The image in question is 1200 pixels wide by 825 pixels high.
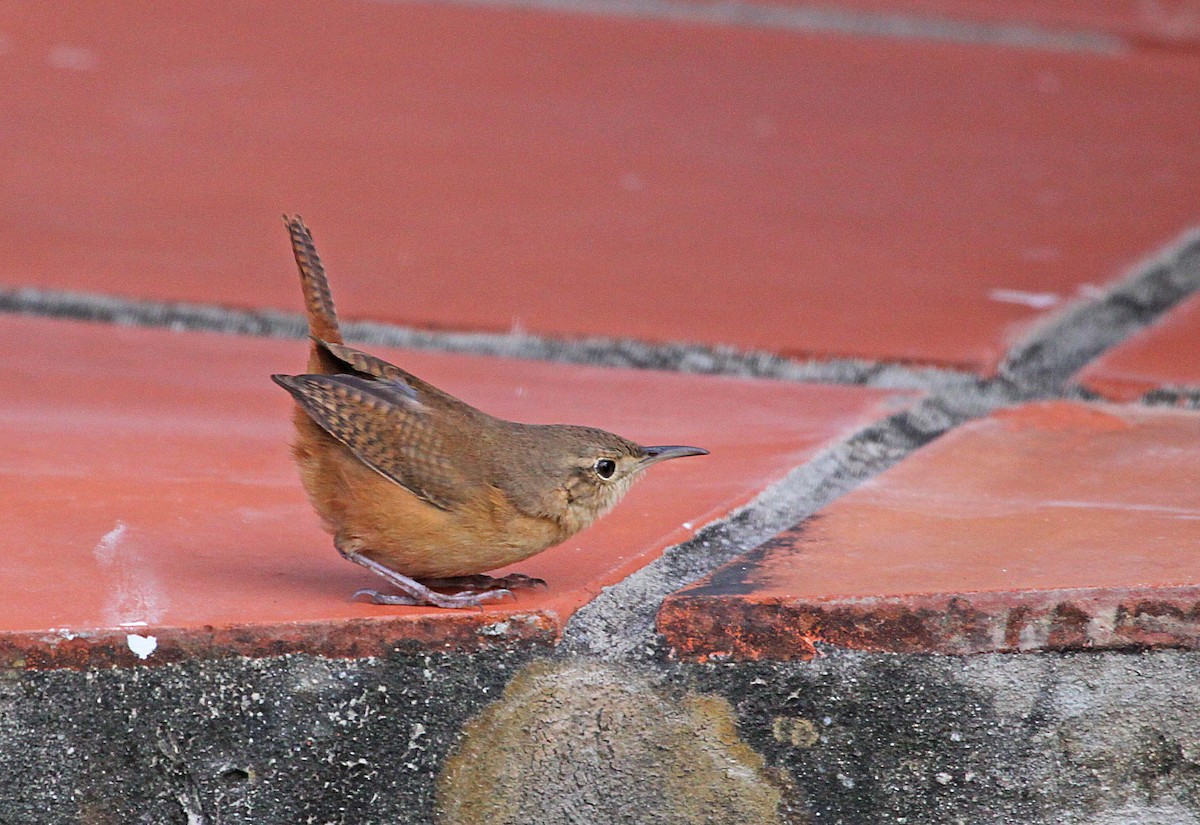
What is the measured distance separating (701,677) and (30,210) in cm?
218

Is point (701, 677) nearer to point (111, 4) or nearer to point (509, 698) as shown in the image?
point (509, 698)

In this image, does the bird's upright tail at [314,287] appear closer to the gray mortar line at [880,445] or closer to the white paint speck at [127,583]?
the white paint speck at [127,583]

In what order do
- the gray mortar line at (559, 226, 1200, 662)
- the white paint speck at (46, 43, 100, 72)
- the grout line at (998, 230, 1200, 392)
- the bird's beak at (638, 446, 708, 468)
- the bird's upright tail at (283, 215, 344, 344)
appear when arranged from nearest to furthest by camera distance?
the gray mortar line at (559, 226, 1200, 662) → the bird's beak at (638, 446, 708, 468) → the bird's upright tail at (283, 215, 344, 344) → the grout line at (998, 230, 1200, 392) → the white paint speck at (46, 43, 100, 72)

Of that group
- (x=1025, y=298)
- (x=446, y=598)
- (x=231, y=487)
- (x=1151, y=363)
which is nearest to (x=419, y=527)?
(x=446, y=598)

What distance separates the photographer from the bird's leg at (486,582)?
210 centimetres

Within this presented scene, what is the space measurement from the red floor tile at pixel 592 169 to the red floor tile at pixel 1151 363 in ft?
0.61

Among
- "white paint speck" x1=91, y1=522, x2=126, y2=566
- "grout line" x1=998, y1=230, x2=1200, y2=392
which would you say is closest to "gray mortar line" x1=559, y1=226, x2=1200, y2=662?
"grout line" x1=998, y1=230, x2=1200, y2=392

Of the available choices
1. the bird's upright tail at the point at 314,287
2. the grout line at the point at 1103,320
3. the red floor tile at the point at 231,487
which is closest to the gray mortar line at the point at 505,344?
the red floor tile at the point at 231,487

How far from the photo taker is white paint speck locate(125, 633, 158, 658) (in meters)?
1.78

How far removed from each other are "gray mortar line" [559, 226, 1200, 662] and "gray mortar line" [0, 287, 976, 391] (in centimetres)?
11

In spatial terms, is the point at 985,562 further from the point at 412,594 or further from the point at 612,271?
the point at 612,271

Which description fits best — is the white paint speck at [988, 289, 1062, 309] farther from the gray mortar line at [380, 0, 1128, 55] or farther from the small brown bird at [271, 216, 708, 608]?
the gray mortar line at [380, 0, 1128, 55]

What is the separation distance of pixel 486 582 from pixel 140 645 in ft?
1.88

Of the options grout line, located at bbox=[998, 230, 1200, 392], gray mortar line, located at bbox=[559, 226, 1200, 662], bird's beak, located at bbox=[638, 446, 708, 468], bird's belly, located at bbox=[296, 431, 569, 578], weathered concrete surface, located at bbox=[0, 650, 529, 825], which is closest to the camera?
weathered concrete surface, located at bbox=[0, 650, 529, 825]
